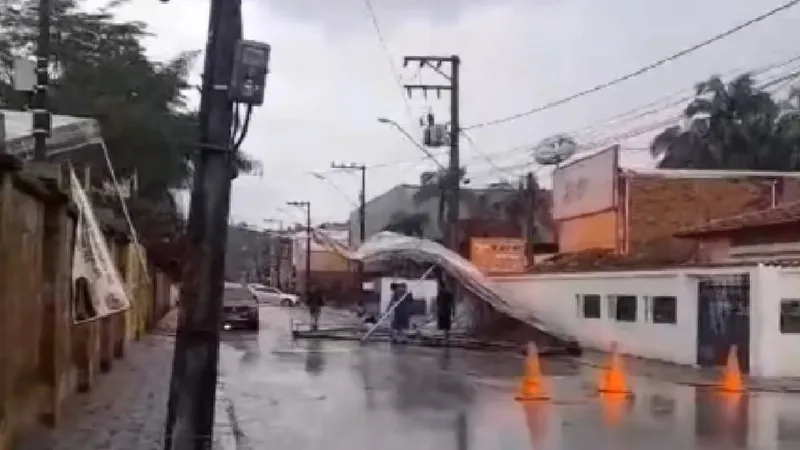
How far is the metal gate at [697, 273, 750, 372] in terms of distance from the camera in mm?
29578

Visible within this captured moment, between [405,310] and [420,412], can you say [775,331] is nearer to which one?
[420,412]

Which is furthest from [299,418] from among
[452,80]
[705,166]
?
[705,166]

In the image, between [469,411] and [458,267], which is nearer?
[469,411]

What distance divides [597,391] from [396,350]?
14580 mm

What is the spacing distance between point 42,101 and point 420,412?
765 centimetres

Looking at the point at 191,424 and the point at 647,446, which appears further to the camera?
the point at 647,446

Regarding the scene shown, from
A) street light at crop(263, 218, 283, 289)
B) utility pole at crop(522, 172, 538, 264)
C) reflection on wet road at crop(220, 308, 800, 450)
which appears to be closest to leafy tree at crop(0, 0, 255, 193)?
reflection on wet road at crop(220, 308, 800, 450)

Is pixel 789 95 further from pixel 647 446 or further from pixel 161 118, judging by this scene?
pixel 647 446

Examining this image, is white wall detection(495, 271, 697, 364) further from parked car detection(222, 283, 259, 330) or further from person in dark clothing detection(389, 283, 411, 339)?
parked car detection(222, 283, 259, 330)

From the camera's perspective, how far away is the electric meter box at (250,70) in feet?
33.4

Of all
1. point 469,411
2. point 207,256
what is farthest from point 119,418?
point 207,256

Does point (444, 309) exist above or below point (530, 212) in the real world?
below

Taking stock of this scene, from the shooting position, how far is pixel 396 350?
37.5 m

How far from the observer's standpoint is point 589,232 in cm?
4950
